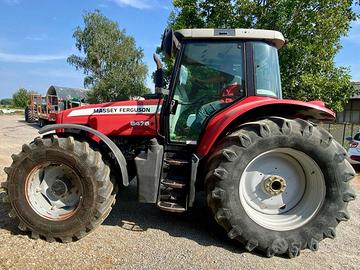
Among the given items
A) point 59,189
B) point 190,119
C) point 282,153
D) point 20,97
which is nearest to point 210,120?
point 190,119

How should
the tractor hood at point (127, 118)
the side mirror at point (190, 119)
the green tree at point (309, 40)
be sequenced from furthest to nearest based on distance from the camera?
the green tree at point (309, 40)
the tractor hood at point (127, 118)
the side mirror at point (190, 119)

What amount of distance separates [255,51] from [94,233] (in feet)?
Answer: 9.50

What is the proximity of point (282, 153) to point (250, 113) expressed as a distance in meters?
0.60

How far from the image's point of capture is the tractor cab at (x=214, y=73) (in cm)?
395

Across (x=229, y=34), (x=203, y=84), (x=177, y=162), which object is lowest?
(x=177, y=162)

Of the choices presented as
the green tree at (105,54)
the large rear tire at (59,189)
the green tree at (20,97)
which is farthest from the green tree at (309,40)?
the green tree at (20,97)

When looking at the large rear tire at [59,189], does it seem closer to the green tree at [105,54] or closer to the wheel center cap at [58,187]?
the wheel center cap at [58,187]

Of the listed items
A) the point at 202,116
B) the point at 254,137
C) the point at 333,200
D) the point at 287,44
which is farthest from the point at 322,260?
the point at 287,44

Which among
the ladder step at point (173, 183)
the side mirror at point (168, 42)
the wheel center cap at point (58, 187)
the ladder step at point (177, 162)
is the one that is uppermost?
the side mirror at point (168, 42)

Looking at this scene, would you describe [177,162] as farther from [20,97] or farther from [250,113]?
[20,97]

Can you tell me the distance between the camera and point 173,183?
384 cm

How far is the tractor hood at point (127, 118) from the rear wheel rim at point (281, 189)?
4.54 feet

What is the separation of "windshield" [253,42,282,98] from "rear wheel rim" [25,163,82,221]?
2.44 metres

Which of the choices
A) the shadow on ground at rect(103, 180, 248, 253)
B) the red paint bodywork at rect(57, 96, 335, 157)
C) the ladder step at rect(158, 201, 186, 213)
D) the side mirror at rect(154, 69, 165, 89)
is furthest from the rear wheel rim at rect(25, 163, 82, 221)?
the side mirror at rect(154, 69, 165, 89)
